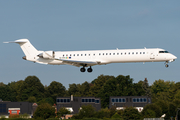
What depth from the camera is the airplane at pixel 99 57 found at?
48.1 m

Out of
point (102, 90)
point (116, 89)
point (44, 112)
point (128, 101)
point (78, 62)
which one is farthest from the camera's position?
point (102, 90)

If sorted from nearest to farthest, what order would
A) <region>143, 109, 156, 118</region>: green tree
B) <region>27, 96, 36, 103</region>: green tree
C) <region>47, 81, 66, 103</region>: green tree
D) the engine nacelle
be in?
1. the engine nacelle
2. <region>143, 109, 156, 118</region>: green tree
3. <region>27, 96, 36, 103</region>: green tree
4. <region>47, 81, 66, 103</region>: green tree

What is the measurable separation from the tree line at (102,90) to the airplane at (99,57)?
51.9m

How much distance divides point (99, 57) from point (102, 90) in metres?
64.0

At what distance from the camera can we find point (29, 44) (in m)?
56.6

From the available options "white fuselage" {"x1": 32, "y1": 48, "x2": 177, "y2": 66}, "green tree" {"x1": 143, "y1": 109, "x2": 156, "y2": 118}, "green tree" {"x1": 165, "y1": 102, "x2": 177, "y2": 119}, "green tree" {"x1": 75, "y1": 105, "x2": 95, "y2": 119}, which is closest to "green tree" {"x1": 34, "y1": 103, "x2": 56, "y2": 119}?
"green tree" {"x1": 75, "y1": 105, "x2": 95, "y2": 119}

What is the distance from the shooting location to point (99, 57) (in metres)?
49.5

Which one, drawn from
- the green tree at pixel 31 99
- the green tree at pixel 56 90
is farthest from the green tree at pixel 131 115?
the green tree at pixel 56 90

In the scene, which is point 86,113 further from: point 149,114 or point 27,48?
point 27,48

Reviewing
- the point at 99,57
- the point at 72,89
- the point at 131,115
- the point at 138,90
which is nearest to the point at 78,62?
the point at 99,57

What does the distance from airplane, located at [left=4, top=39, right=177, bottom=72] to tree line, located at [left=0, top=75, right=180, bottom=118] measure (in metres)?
51.9

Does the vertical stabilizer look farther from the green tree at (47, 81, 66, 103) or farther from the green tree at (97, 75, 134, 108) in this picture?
the green tree at (47, 81, 66, 103)

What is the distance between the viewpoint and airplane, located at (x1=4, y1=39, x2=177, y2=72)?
158ft

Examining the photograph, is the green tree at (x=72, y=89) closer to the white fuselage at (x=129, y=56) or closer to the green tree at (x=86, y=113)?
the green tree at (x=86, y=113)
